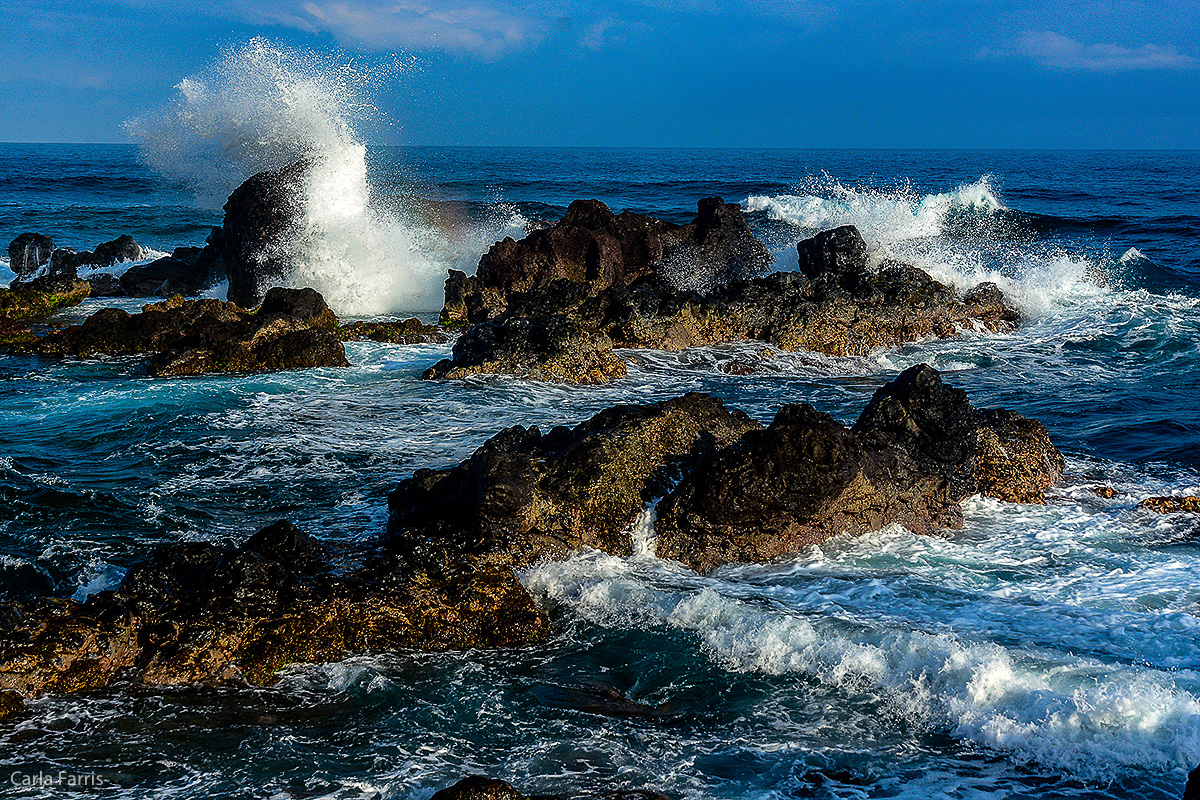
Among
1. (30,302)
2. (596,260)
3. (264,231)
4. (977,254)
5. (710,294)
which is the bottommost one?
(30,302)

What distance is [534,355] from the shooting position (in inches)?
434

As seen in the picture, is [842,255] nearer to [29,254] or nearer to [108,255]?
[108,255]

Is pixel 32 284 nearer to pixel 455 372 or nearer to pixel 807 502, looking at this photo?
pixel 455 372

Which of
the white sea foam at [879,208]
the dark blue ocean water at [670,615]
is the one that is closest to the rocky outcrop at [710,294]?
the dark blue ocean water at [670,615]

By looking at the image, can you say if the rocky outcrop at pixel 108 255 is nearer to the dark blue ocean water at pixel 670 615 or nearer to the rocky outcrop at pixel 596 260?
the dark blue ocean water at pixel 670 615

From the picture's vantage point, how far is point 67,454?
8188 millimetres

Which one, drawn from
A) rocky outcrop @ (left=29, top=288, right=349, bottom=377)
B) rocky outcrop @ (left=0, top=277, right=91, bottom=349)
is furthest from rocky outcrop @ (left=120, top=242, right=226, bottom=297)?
rocky outcrop @ (left=29, top=288, right=349, bottom=377)

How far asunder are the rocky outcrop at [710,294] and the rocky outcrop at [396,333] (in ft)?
2.64

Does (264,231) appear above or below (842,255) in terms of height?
above

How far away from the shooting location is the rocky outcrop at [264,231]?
16297 millimetres

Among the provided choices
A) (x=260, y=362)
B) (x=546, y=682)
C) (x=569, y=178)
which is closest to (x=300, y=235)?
(x=260, y=362)

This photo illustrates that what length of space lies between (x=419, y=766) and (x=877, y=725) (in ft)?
7.04

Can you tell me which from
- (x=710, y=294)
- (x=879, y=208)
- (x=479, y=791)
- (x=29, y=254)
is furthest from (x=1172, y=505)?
(x=29, y=254)

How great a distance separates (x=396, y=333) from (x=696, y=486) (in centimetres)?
813
